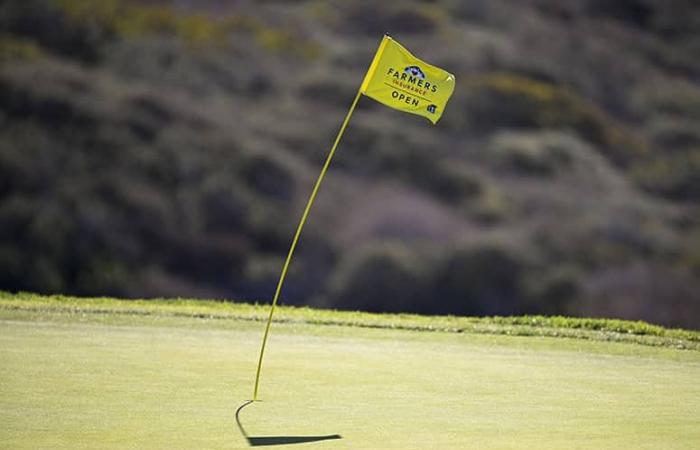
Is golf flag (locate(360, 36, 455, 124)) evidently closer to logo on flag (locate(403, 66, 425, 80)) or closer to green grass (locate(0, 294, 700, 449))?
logo on flag (locate(403, 66, 425, 80))

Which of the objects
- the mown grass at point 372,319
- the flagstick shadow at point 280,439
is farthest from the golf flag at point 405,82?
the mown grass at point 372,319

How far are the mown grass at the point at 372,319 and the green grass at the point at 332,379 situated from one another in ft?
0.15

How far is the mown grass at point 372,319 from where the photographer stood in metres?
23.0

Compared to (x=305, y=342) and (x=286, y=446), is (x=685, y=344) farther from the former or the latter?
(x=286, y=446)

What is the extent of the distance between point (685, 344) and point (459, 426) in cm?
1076

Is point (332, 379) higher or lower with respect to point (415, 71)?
lower

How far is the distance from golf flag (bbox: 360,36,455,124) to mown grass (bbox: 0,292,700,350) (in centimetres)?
884

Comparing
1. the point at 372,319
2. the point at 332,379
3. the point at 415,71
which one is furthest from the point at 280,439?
the point at 372,319

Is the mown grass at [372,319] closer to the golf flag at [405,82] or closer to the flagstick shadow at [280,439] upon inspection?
the golf flag at [405,82]

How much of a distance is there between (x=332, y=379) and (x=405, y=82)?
389 cm

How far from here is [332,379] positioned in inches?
627

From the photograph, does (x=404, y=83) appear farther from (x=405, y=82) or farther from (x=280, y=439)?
(x=280, y=439)

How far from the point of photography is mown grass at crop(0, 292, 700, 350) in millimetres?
23000

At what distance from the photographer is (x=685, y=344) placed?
72.9 feet
